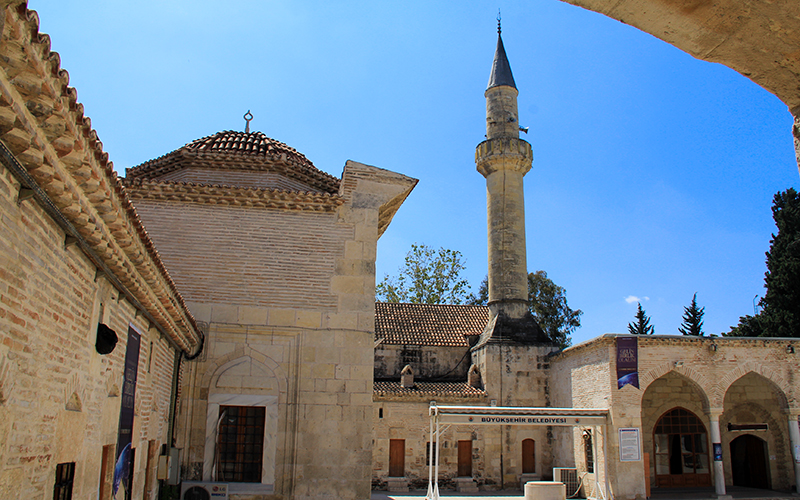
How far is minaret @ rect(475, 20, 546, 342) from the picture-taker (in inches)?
826

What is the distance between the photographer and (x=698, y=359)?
52.5 feet

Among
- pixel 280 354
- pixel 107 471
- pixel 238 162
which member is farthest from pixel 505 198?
pixel 107 471

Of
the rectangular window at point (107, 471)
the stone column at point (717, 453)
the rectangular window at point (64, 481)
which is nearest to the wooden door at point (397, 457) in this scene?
the stone column at point (717, 453)

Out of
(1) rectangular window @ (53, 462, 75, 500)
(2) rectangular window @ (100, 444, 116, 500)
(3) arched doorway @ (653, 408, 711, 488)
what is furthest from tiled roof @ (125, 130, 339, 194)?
(3) arched doorway @ (653, 408, 711, 488)

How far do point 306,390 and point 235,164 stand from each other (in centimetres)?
473

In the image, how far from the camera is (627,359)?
15.6 metres

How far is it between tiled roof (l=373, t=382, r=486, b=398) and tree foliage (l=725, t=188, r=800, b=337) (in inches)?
549

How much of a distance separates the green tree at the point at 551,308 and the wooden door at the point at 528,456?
1348 cm

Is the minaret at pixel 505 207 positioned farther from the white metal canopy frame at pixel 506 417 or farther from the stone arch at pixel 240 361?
the stone arch at pixel 240 361

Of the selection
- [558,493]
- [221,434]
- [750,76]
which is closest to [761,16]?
[750,76]

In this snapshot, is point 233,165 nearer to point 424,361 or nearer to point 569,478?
point 424,361

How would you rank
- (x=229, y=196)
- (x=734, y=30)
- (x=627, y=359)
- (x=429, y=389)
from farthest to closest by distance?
(x=429, y=389), (x=627, y=359), (x=229, y=196), (x=734, y=30)

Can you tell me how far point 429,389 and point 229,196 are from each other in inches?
460

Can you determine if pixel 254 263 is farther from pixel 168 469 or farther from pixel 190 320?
pixel 168 469
